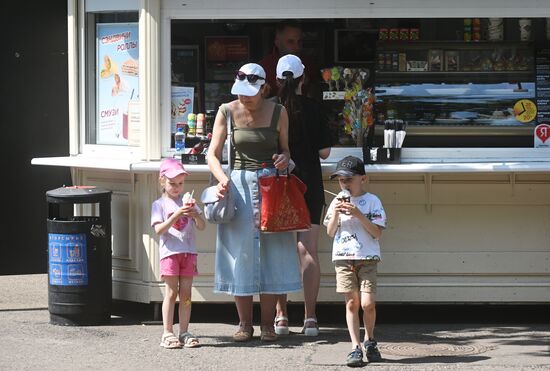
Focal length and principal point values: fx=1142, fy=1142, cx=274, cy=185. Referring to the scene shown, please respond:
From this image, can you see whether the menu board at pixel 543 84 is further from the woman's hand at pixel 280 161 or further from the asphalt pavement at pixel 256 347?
the woman's hand at pixel 280 161

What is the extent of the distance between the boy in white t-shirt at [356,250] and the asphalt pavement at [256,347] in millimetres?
235

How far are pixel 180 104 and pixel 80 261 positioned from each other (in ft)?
4.82

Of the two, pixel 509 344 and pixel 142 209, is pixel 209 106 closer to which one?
pixel 142 209

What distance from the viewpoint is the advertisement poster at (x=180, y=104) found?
8930 millimetres

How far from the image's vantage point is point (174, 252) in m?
7.81

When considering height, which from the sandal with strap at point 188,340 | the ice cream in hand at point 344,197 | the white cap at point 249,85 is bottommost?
the sandal with strap at point 188,340

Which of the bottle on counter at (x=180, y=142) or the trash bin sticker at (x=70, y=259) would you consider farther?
the bottle on counter at (x=180, y=142)

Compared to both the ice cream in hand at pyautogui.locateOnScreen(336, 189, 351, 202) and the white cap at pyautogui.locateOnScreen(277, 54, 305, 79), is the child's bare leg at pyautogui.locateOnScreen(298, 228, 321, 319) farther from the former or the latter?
the white cap at pyautogui.locateOnScreen(277, 54, 305, 79)

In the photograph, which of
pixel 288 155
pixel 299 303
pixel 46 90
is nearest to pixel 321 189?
pixel 288 155

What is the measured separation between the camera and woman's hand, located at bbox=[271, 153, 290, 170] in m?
7.71

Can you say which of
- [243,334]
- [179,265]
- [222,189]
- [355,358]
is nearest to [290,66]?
[222,189]

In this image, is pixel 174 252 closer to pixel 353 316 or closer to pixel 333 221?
pixel 333 221

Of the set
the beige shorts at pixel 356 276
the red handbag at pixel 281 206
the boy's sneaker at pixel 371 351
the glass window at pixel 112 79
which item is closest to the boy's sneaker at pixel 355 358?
→ the boy's sneaker at pixel 371 351

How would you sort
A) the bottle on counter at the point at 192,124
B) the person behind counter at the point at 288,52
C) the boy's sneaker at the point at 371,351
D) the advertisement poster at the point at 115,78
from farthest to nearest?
the advertisement poster at the point at 115,78 → the bottle on counter at the point at 192,124 → the person behind counter at the point at 288,52 → the boy's sneaker at the point at 371,351
